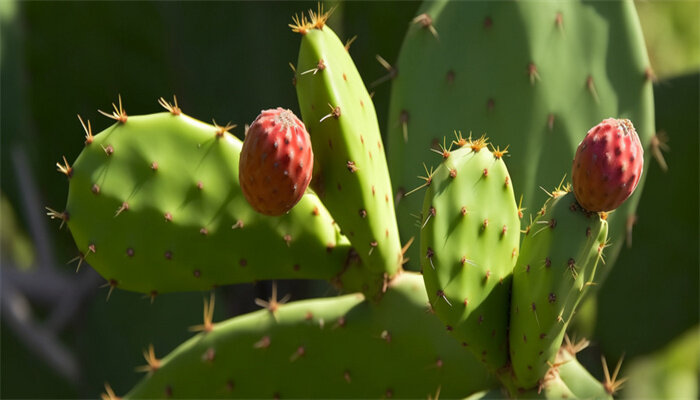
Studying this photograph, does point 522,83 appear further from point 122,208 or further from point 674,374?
point 674,374

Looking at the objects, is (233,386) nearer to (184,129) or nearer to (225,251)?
(225,251)

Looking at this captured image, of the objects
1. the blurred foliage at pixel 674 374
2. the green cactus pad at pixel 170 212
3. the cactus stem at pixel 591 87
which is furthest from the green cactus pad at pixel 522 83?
the blurred foliage at pixel 674 374

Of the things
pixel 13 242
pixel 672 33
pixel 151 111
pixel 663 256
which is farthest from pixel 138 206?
pixel 672 33

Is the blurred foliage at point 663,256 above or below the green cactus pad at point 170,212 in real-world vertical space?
below

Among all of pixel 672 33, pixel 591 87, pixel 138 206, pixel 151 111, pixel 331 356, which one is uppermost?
pixel 138 206

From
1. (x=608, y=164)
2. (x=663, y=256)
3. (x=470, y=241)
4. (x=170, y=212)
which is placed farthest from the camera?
(x=663, y=256)

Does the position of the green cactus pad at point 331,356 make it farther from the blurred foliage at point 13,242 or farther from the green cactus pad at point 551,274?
the blurred foliage at point 13,242

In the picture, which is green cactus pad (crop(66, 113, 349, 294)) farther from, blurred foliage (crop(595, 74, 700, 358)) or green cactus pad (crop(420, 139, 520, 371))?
blurred foliage (crop(595, 74, 700, 358))

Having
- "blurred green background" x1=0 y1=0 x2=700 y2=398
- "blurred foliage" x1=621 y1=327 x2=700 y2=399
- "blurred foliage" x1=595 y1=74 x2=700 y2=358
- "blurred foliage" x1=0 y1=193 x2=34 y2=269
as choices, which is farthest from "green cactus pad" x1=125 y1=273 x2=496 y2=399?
"blurred foliage" x1=621 y1=327 x2=700 y2=399
